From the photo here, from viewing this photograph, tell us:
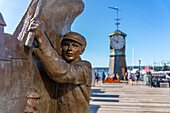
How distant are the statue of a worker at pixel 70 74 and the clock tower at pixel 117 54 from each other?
55.8 ft

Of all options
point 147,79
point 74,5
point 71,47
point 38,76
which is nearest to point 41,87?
point 38,76

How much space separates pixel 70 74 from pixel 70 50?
27cm

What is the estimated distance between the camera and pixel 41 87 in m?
1.31

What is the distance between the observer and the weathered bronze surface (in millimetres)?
1014

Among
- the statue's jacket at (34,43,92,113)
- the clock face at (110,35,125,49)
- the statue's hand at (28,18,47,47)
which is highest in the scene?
the clock face at (110,35,125,49)

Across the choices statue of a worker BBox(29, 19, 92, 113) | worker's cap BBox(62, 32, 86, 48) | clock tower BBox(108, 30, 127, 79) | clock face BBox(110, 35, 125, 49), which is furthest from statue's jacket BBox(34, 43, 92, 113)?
clock face BBox(110, 35, 125, 49)

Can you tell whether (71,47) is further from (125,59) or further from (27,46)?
(125,59)

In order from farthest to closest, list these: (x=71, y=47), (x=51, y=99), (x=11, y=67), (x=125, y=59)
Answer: (x=125, y=59), (x=71, y=47), (x=51, y=99), (x=11, y=67)

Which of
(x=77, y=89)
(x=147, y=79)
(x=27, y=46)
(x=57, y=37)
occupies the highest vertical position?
(x=57, y=37)

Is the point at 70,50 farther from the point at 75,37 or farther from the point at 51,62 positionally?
the point at 51,62

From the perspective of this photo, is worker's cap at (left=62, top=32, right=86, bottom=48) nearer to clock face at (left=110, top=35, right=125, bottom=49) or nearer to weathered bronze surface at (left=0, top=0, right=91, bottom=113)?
weathered bronze surface at (left=0, top=0, right=91, bottom=113)

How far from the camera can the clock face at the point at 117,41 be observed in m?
18.5

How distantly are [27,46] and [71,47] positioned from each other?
0.51 meters

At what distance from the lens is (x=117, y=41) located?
18516mm
